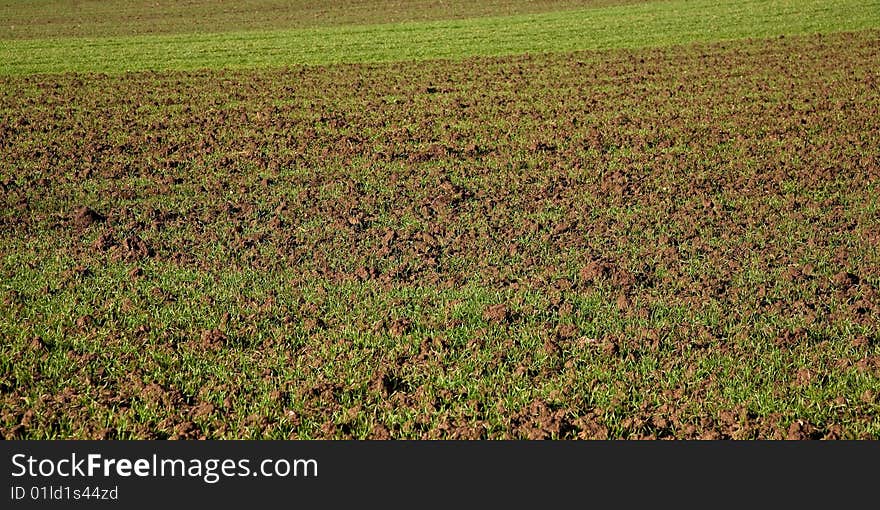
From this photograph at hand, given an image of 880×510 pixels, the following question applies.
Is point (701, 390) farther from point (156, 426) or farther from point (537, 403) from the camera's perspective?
point (156, 426)

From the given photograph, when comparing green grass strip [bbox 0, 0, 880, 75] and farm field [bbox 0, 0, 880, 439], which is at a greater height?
green grass strip [bbox 0, 0, 880, 75]

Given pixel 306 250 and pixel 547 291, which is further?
pixel 306 250

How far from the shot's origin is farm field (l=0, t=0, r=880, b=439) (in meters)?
5.58

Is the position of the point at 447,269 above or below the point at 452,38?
below

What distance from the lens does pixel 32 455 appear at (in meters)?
5.05

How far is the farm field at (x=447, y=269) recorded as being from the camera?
18.3ft

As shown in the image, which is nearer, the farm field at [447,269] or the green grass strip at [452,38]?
the farm field at [447,269]

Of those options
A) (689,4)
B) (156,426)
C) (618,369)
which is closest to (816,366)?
(618,369)

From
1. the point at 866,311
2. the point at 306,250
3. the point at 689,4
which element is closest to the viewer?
the point at 866,311

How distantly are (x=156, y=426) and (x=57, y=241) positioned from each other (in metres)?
4.25

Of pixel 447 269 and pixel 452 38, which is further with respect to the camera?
pixel 452 38

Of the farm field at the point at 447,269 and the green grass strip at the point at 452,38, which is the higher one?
the green grass strip at the point at 452,38

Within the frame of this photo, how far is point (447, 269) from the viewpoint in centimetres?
789

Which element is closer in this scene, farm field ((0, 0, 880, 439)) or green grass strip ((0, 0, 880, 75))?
farm field ((0, 0, 880, 439))
